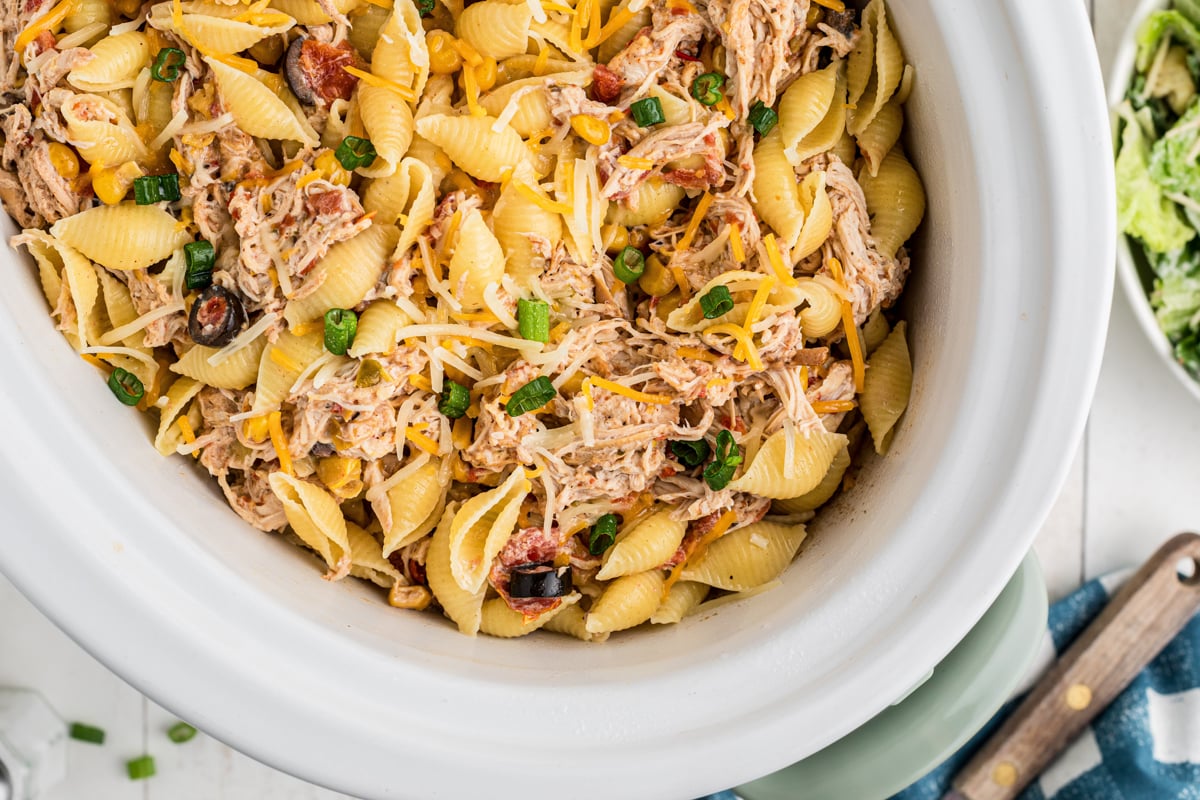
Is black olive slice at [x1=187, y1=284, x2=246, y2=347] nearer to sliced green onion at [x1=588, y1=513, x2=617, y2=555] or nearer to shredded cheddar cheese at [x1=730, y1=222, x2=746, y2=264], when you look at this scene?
sliced green onion at [x1=588, y1=513, x2=617, y2=555]

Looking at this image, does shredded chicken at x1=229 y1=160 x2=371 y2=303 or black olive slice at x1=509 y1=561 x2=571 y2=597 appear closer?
shredded chicken at x1=229 y1=160 x2=371 y2=303

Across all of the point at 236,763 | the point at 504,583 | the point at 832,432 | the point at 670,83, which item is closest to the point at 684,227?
the point at 670,83

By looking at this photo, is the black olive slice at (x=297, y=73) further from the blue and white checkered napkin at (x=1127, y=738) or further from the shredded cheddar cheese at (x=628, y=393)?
the blue and white checkered napkin at (x=1127, y=738)

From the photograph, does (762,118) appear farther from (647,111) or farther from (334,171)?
(334,171)

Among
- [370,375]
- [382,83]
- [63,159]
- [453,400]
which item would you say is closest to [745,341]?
[453,400]

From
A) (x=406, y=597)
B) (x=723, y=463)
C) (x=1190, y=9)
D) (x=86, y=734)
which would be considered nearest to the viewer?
(x=723, y=463)

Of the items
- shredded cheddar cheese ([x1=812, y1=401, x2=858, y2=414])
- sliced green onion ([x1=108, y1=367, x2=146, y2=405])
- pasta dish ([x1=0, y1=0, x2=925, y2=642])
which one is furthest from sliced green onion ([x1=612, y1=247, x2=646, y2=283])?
sliced green onion ([x1=108, y1=367, x2=146, y2=405])

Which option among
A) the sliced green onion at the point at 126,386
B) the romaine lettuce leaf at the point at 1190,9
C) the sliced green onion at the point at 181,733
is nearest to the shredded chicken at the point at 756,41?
the sliced green onion at the point at 126,386
